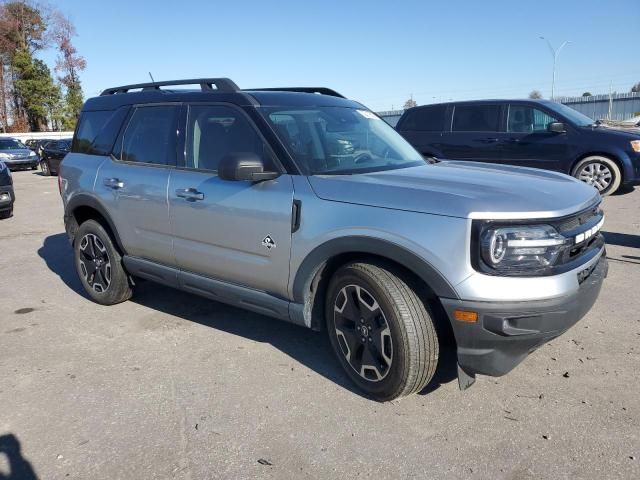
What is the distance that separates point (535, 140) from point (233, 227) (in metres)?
7.48

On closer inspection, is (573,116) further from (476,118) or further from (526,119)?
(476,118)

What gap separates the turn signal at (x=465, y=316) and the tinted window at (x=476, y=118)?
7.82 metres

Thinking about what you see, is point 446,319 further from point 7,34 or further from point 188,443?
point 7,34

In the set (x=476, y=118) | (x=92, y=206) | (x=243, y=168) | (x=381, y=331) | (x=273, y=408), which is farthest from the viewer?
(x=476, y=118)

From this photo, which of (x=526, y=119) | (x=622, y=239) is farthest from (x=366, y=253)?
(x=526, y=119)

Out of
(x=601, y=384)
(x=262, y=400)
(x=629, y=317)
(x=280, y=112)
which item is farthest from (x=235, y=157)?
(x=629, y=317)

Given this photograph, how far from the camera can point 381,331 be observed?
9.84 feet

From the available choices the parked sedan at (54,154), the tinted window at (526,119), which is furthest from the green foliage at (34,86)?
the tinted window at (526,119)

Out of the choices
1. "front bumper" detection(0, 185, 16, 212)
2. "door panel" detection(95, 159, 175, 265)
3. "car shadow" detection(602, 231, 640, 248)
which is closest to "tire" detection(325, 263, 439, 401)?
"door panel" detection(95, 159, 175, 265)

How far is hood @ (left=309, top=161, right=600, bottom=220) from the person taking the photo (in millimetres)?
2695

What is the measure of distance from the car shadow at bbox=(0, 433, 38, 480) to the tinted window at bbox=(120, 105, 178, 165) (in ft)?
7.12

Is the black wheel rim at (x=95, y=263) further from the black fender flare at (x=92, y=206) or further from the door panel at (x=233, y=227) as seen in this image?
the door panel at (x=233, y=227)

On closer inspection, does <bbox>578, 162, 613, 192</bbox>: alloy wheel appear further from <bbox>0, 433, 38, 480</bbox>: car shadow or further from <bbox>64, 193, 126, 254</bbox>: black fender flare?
<bbox>0, 433, 38, 480</bbox>: car shadow

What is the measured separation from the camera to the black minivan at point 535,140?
9.09m
